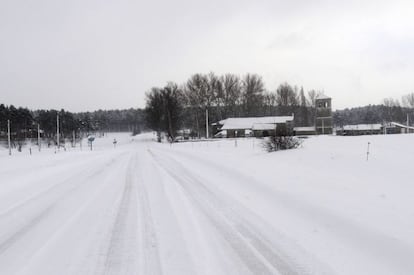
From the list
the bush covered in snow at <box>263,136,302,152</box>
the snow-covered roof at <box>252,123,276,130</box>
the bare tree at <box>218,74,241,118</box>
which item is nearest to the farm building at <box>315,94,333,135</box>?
the snow-covered roof at <box>252,123,276,130</box>

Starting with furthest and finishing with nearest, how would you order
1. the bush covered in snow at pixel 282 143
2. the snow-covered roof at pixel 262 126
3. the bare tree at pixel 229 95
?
the bare tree at pixel 229 95 → the snow-covered roof at pixel 262 126 → the bush covered in snow at pixel 282 143

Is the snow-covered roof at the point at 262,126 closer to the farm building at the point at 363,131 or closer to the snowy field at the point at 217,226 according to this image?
the farm building at the point at 363,131

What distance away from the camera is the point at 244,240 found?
5473 millimetres

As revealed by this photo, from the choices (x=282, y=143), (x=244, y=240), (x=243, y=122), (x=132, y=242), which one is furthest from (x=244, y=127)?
(x=132, y=242)

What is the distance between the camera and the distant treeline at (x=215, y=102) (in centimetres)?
8184

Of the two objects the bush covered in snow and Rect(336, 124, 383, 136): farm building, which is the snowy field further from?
Rect(336, 124, 383, 136): farm building

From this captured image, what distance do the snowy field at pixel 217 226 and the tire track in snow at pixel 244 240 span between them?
16mm

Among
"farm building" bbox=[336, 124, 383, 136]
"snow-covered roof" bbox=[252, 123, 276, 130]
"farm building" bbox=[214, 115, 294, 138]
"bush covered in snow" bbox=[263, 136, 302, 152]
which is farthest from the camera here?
"farm building" bbox=[336, 124, 383, 136]

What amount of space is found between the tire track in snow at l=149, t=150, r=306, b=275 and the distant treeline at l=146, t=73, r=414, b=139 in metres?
69.0

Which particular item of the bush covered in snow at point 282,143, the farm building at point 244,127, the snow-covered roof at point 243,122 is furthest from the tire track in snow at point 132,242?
the snow-covered roof at point 243,122

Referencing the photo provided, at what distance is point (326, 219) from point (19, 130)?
110 m

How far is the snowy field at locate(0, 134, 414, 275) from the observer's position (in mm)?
4523

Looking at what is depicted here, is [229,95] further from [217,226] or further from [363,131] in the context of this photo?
[217,226]

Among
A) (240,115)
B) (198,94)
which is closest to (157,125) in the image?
(198,94)
